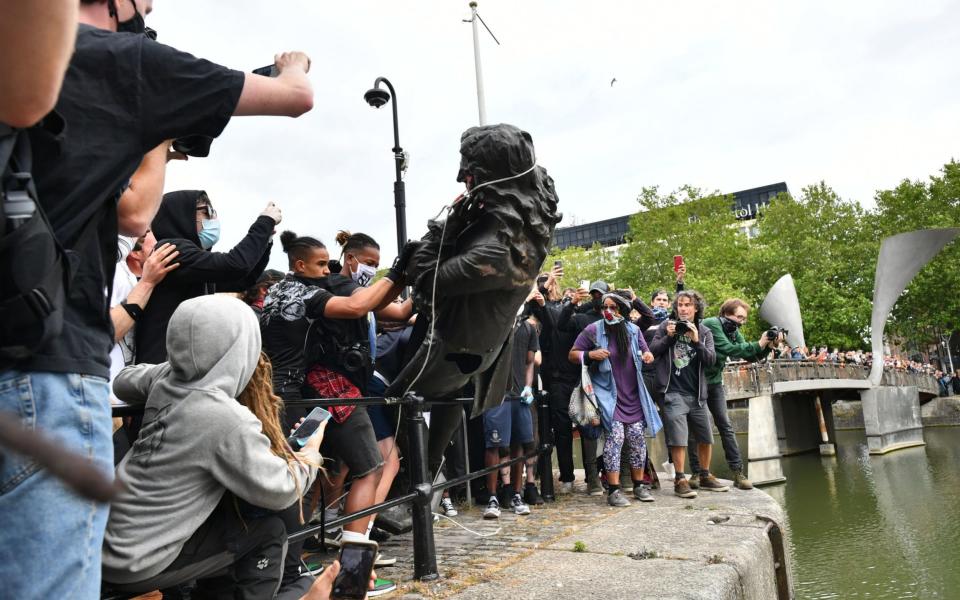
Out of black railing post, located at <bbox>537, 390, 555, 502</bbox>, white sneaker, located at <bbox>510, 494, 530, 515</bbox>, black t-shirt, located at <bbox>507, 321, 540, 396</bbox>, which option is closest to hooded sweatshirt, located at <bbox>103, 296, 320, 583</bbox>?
white sneaker, located at <bbox>510, 494, 530, 515</bbox>

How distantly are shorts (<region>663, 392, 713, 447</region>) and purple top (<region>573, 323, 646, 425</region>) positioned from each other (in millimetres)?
575

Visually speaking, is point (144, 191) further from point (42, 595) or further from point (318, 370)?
point (318, 370)

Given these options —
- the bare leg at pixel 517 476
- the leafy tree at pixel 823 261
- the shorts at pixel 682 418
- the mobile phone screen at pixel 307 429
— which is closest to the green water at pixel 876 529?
the shorts at pixel 682 418

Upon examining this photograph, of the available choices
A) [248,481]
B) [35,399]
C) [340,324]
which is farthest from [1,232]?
[340,324]

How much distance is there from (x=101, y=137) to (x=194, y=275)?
187 centimetres

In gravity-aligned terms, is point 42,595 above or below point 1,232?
below

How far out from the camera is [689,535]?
384 centimetres

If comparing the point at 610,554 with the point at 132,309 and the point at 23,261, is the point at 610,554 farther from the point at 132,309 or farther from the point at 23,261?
the point at 23,261

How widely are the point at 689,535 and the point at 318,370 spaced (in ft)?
7.43

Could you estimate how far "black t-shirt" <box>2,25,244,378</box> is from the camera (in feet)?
3.74

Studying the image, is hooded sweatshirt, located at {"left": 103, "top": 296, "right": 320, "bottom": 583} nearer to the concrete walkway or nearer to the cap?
the concrete walkway

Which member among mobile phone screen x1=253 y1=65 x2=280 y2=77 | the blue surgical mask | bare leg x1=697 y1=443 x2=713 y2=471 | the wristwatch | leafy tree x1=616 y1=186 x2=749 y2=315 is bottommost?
bare leg x1=697 y1=443 x2=713 y2=471

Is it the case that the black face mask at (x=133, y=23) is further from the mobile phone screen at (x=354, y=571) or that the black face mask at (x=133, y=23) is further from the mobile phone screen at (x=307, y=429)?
the mobile phone screen at (x=354, y=571)

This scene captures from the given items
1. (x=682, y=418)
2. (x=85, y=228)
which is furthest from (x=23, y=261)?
(x=682, y=418)
